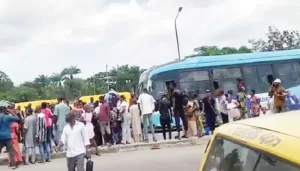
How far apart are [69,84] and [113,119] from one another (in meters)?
71.3

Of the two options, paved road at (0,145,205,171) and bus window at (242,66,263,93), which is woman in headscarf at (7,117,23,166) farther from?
bus window at (242,66,263,93)

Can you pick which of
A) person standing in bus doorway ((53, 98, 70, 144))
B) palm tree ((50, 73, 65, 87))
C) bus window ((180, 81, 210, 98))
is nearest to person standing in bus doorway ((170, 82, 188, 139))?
person standing in bus doorway ((53, 98, 70, 144))

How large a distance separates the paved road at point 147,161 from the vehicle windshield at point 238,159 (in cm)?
754

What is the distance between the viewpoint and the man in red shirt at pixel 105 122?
1502 centimetres

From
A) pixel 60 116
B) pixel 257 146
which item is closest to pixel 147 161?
pixel 60 116

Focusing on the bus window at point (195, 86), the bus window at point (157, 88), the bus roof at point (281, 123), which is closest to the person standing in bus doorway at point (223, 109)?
the bus window at point (195, 86)

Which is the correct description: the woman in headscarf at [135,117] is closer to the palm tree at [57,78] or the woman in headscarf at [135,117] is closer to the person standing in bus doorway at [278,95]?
the person standing in bus doorway at [278,95]

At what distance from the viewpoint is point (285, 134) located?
88.0 inches

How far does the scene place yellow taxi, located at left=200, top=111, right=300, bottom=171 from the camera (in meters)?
2.09

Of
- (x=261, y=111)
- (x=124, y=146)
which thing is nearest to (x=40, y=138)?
(x=124, y=146)

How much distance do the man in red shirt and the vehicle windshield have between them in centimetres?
1186

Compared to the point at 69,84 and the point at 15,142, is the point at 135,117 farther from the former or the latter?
the point at 69,84

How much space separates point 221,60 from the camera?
73.6ft

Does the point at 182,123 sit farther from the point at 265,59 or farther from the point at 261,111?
the point at 265,59
